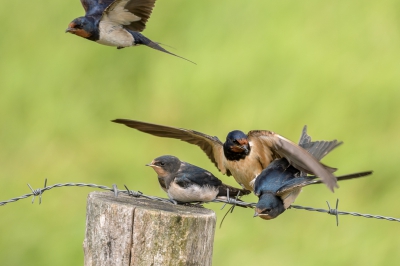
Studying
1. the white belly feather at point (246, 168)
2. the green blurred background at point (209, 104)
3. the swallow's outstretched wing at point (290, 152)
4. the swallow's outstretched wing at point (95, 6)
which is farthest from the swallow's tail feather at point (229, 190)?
the green blurred background at point (209, 104)

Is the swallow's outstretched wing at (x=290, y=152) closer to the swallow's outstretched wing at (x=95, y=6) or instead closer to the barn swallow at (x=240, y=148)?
the barn swallow at (x=240, y=148)

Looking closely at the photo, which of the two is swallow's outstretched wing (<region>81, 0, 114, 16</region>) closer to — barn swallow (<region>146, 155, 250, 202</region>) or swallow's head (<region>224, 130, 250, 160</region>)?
swallow's head (<region>224, 130, 250, 160</region>)

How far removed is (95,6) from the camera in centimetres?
631

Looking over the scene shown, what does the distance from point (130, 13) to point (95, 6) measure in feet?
1.44

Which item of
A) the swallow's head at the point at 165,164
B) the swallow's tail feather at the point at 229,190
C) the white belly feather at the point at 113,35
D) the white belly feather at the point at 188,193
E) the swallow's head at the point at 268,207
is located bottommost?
the swallow's head at the point at 268,207

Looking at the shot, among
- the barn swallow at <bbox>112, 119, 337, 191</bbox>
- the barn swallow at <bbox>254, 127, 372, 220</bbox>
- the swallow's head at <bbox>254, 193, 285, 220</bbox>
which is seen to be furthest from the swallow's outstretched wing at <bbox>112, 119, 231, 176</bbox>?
the swallow's head at <bbox>254, 193, 285, 220</bbox>

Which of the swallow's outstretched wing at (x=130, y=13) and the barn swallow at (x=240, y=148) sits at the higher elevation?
the swallow's outstretched wing at (x=130, y=13)

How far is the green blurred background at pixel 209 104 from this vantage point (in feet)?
26.6

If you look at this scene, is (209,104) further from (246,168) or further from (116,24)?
(246,168)

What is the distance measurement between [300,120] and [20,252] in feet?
11.1

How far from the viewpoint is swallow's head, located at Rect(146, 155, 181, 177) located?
486 cm

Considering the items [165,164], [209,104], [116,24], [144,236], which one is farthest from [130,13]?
[209,104]

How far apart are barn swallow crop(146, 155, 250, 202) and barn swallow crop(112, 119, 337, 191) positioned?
0.66 feet

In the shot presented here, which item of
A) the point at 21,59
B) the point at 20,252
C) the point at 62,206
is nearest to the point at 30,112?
the point at 21,59
